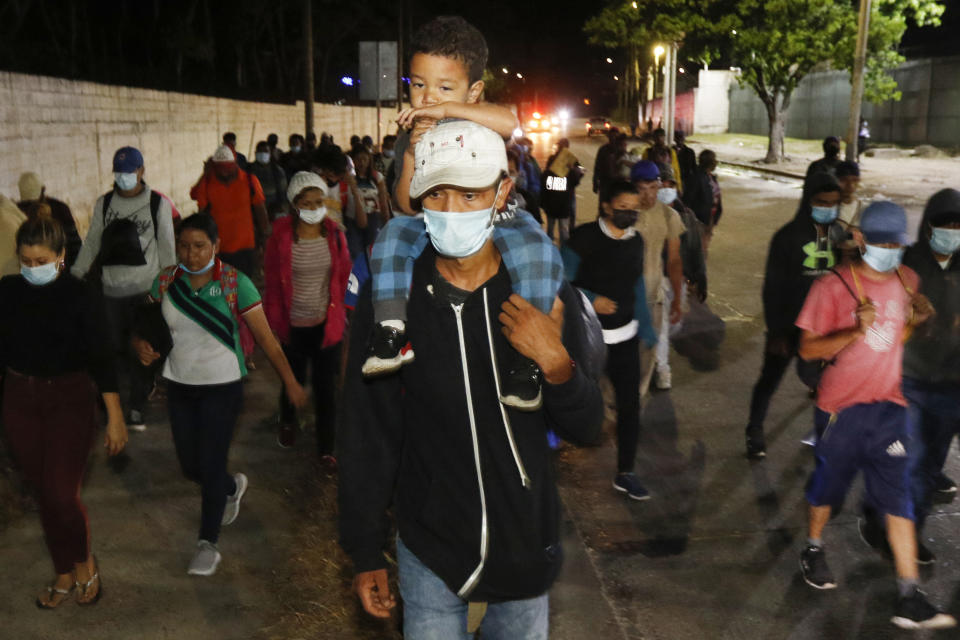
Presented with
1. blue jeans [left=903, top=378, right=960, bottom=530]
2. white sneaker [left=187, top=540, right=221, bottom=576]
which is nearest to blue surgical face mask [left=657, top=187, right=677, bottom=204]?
blue jeans [left=903, top=378, right=960, bottom=530]

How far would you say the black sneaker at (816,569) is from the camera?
4789mm

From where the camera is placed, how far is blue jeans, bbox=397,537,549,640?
2586 millimetres

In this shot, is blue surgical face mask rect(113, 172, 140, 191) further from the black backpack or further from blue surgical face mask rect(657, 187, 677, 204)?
blue surgical face mask rect(657, 187, 677, 204)

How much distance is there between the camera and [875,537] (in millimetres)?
5168

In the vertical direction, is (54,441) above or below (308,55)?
below

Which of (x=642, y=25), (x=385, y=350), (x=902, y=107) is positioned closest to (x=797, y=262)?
(x=385, y=350)

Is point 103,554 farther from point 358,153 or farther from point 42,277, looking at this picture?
point 358,153

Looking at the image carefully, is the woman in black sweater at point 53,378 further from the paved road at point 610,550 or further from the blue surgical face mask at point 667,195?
the blue surgical face mask at point 667,195

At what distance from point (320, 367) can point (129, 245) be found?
1542 millimetres

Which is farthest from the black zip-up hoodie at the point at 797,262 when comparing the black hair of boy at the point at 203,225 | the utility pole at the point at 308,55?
the utility pole at the point at 308,55

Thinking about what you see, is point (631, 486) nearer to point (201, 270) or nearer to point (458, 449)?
point (201, 270)

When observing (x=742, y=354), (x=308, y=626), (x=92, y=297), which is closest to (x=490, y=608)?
(x=308, y=626)

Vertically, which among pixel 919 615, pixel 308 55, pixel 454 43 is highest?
pixel 308 55

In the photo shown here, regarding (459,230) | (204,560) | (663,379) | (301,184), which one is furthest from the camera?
(663,379)
